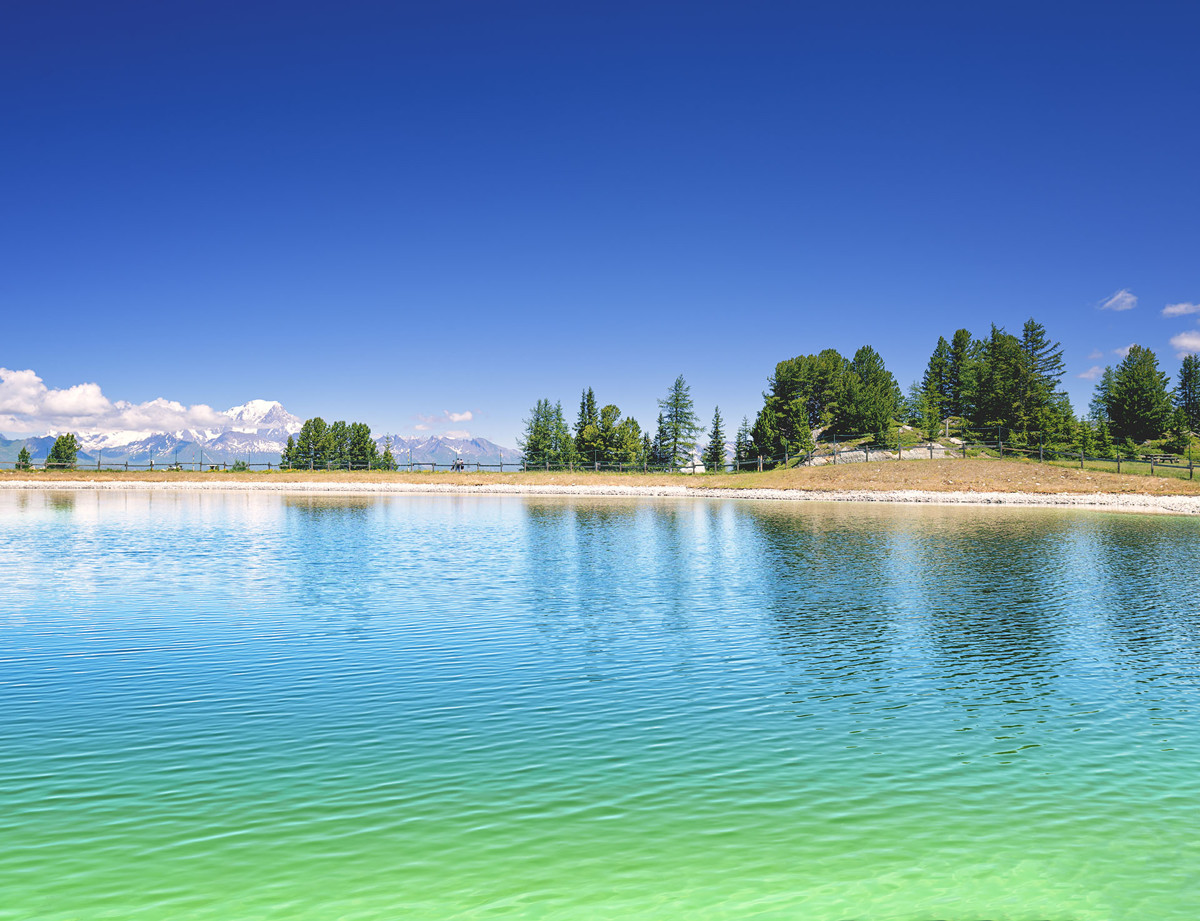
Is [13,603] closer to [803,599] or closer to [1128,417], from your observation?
[803,599]

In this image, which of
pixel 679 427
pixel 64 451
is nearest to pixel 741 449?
pixel 679 427

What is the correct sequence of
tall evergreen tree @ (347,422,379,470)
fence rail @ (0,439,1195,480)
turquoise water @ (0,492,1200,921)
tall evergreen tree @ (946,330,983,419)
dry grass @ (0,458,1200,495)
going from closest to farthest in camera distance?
turquoise water @ (0,492,1200,921), dry grass @ (0,458,1200,495), fence rail @ (0,439,1195,480), tall evergreen tree @ (946,330,983,419), tall evergreen tree @ (347,422,379,470)

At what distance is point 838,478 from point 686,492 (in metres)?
17.2

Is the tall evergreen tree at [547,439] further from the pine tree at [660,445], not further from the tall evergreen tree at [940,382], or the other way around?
the tall evergreen tree at [940,382]

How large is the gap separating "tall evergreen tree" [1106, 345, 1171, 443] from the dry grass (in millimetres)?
35082

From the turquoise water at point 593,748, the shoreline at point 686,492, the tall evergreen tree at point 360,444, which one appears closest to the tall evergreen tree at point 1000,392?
the shoreline at point 686,492

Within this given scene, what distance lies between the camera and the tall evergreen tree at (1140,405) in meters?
99.6

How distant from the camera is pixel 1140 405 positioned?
101 meters

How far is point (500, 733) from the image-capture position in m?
10.7

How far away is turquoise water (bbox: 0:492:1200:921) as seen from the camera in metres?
6.82

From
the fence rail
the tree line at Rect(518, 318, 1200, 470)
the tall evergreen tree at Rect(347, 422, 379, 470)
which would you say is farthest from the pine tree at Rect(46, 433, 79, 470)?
the tree line at Rect(518, 318, 1200, 470)

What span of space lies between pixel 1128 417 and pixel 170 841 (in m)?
123

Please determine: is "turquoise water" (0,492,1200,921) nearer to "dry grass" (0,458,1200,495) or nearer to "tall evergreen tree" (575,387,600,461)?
"dry grass" (0,458,1200,495)

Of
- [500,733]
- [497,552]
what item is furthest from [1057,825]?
[497,552]
